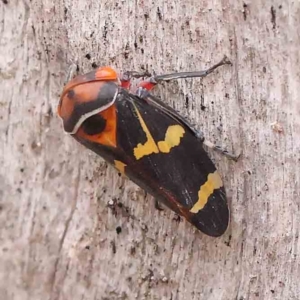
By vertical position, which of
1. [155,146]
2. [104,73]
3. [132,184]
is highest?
[104,73]

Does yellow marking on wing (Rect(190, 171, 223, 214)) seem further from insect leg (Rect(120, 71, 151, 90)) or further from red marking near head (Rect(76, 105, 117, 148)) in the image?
insect leg (Rect(120, 71, 151, 90))

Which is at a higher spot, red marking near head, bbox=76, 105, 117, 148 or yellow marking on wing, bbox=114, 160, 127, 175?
red marking near head, bbox=76, 105, 117, 148

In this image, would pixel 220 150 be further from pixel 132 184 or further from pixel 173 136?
pixel 132 184

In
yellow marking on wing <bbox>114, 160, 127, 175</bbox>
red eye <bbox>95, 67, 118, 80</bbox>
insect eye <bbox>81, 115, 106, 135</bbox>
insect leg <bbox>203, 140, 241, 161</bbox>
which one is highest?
red eye <bbox>95, 67, 118, 80</bbox>

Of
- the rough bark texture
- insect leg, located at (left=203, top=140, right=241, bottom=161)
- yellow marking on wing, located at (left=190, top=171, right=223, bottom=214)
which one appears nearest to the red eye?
the rough bark texture

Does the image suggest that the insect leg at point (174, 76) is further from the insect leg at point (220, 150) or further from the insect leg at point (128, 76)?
the insect leg at point (220, 150)

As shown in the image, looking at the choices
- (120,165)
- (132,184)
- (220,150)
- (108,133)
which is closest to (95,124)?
(108,133)
